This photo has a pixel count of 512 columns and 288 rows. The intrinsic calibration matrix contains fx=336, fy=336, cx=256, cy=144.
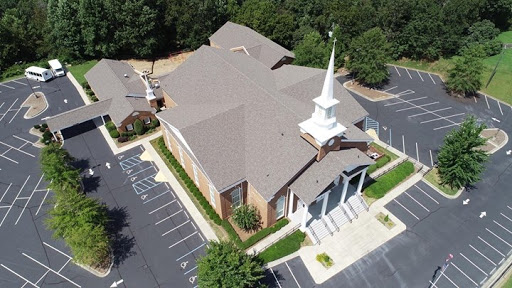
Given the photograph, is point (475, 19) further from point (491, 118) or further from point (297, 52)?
point (297, 52)

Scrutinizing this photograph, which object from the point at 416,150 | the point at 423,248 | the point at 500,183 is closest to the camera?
the point at 423,248

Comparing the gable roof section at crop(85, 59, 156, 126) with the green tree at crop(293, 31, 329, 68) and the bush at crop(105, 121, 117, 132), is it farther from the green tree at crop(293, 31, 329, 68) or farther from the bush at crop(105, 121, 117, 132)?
the green tree at crop(293, 31, 329, 68)

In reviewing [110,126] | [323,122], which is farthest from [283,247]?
[110,126]

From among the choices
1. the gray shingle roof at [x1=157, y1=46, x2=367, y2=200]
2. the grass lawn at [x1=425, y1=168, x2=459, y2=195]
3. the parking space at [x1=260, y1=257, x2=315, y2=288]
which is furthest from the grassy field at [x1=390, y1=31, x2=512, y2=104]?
the parking space at [x1=260, y1=257, x2=315, y2=288]

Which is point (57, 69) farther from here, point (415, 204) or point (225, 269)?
point (415, 204)

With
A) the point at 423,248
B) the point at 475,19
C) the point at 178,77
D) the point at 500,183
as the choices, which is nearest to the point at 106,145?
the point at 178,77

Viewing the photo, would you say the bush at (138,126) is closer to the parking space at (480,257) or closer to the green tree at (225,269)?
the green tree at (225,269)
